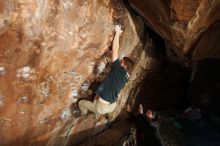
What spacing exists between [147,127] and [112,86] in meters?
2.25

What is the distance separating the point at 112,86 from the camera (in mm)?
4793

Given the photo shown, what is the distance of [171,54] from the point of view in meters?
6.32

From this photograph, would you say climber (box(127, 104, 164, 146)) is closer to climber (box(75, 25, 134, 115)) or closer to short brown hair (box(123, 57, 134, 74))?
short brown hair (box(123, 57, 134, 74))

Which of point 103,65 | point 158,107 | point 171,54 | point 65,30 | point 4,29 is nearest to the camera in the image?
point 4,29

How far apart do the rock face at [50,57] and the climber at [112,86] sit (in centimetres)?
14

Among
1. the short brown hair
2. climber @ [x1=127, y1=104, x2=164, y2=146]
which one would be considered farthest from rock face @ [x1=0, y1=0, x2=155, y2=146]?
climber @ [x1=127, y1=104, x2=164, y2=146]

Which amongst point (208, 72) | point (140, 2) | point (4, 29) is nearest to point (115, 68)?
point (140, 2)

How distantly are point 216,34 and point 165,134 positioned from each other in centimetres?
226

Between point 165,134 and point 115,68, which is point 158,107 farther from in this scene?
point 115,68

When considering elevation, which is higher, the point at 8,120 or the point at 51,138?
the point at 8,120

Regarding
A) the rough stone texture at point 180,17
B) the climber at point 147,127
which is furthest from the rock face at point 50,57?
the climber at point 147,127

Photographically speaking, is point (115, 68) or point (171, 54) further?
point (171, 54)

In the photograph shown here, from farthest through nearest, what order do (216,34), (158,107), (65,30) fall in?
(158,107)
(216,34)
(65,30)

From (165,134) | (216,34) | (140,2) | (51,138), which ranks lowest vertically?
(165,134)
